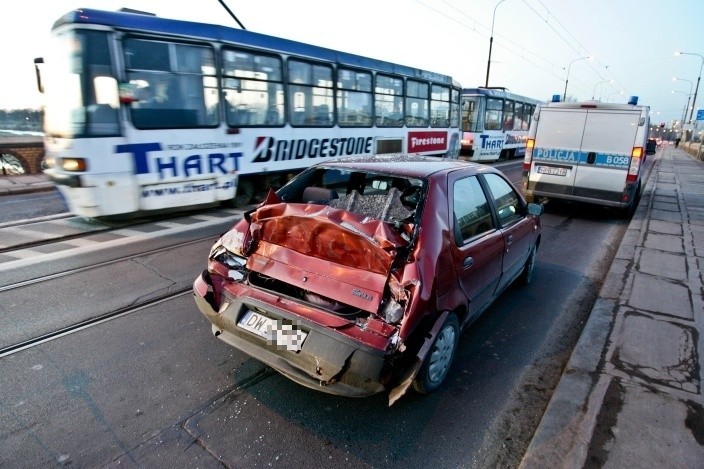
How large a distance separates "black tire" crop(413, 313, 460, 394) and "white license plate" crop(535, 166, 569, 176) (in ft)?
23.6

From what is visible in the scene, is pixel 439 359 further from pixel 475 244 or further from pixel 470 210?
pixel 470 210

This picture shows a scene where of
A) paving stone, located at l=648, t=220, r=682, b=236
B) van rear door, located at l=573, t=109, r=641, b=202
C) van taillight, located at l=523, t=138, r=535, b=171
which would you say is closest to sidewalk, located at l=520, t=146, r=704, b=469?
paving stone, located at l=648, t=220, r=682, b=236

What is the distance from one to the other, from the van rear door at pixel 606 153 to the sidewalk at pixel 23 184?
1314 cm

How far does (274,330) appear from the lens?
101 inches

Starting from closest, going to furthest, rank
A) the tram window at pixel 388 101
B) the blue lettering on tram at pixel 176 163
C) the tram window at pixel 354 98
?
the blue lettering on tram at pixel 176 163 < the tram window at pixel 354 98 < the tram window at pixel 388 101

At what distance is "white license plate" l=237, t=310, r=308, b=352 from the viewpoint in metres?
2.48

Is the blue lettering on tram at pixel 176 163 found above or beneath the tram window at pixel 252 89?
beneath

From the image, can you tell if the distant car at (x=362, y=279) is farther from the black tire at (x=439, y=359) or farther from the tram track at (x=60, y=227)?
the tram track at (x=60, y=227)

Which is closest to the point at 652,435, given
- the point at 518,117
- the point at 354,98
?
the point at 354,98

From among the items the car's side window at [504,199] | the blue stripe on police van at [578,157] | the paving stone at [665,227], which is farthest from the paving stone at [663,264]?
the car's side window at [504,199]

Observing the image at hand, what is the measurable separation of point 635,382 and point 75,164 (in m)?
7.30

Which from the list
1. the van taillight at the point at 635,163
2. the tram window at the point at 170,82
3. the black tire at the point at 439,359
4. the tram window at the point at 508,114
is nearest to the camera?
the black tire at the point at 439,359

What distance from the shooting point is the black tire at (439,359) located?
105 inches

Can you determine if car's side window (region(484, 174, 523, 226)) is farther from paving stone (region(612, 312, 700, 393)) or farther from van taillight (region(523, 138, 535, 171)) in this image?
van taillight (region(523, 138, 535, 171))
